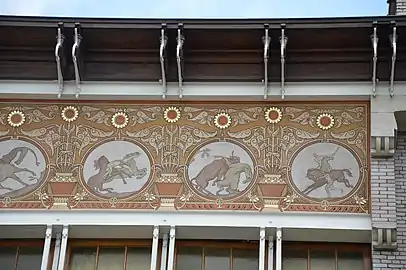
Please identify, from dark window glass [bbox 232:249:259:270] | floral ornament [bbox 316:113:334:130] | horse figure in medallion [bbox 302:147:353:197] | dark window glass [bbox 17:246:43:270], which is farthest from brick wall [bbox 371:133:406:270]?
dark window glass [bbox 17:246:43:270]

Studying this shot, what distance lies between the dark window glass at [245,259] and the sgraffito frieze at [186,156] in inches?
23.6

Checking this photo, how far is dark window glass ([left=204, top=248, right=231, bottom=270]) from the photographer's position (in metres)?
11.7

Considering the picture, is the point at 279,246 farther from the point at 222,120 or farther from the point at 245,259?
the point at 222,120

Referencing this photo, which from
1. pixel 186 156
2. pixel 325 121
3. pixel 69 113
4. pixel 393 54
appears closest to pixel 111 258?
pixel 186 156

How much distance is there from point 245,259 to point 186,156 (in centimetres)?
160

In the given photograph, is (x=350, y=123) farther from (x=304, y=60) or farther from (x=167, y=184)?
(x=167, y=184)

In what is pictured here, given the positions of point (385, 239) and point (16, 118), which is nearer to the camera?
point (385, 239)

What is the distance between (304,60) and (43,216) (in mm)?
4150

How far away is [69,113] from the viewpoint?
40.9 feet

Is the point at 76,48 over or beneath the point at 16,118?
over

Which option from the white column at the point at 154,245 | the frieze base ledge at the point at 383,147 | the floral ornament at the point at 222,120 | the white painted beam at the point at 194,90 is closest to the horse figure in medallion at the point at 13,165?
the white painted beam at the point at 194,90

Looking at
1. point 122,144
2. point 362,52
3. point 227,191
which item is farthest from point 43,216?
point 362,52

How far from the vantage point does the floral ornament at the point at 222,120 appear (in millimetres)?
12289

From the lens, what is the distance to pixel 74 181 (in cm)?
1198
